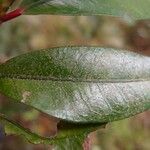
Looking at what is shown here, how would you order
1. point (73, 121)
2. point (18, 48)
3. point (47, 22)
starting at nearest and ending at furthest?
1. point (73, 121)
2. point (18, 48)
3. point (47, 22)

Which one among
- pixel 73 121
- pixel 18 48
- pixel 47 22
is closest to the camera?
pixel 73 121

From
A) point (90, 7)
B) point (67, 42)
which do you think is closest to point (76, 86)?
point (90, 7)

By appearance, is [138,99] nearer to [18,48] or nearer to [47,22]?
[18,48]

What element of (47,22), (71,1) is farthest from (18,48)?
(71,1)

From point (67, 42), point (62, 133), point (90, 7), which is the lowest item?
point (67, 42)

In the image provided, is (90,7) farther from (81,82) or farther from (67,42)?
(67,42)

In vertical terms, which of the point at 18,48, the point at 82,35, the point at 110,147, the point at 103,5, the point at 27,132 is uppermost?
the point at 103,5

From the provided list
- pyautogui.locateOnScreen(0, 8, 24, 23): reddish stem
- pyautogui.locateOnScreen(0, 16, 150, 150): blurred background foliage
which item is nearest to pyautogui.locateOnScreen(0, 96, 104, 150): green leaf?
pyautogui.locateOnScreen(0, 8, 24, 23): reddish stem
